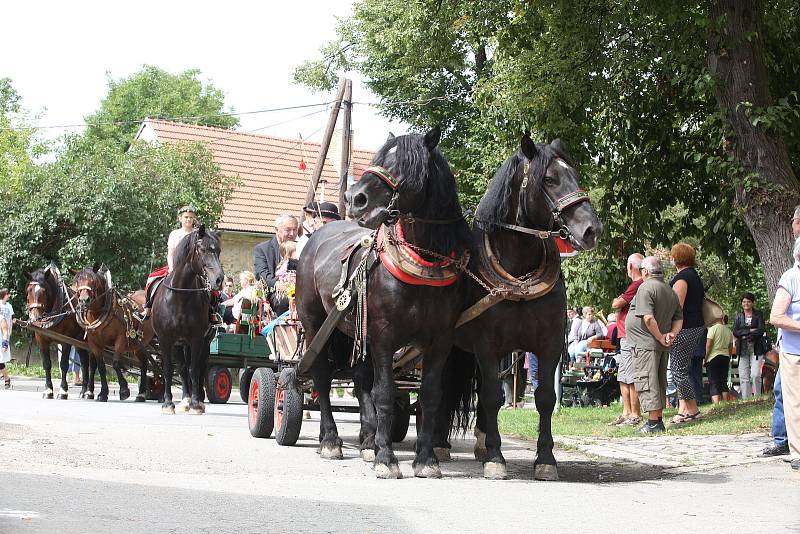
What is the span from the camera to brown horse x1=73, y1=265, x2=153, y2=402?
62.6 feet

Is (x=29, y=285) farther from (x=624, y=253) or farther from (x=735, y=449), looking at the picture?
(x=735, y=449)

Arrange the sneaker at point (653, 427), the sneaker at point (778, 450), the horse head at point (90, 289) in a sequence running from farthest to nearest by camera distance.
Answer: the horse head at point (90, 289), the sneaker at point (653, 427), the sneaker at point (778, 450)

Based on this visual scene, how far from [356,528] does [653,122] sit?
1176cm

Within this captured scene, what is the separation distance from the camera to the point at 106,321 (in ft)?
62.7

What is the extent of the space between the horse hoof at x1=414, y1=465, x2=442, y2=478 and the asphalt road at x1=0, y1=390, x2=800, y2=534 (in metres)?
0.13

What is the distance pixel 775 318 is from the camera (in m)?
9.36

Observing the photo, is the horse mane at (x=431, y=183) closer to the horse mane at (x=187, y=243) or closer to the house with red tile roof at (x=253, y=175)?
the horse mane at (x=187, y=243)

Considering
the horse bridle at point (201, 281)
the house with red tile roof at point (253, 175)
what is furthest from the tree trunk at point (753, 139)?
the house with red tile roof at point (253, 175)

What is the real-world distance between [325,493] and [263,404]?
4151 millimetres

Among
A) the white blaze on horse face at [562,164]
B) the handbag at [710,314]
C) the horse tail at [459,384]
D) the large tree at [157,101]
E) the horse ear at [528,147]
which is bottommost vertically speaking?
the horse tail at [459,384]

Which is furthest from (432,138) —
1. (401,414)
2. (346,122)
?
(346,122)

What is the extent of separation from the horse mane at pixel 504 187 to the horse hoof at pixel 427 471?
182cm

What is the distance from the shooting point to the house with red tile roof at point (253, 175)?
39.6 m

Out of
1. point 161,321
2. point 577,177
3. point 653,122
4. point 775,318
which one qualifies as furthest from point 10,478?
point 653,122
